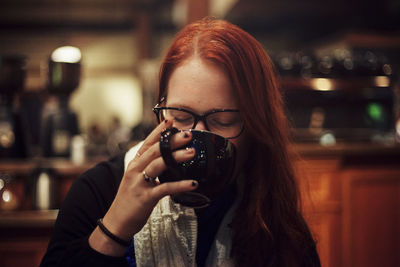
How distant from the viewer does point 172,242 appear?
0.85m

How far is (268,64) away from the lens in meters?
0.93

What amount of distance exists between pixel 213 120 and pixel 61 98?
221cm

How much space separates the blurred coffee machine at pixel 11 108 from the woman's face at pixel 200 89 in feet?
6.46

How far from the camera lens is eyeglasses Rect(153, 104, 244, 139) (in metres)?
0.82

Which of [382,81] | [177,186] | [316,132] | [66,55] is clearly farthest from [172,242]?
[382,81]

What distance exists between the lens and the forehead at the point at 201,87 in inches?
32.3

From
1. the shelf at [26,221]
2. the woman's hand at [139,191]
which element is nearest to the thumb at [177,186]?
the woman's hand at [139,191]

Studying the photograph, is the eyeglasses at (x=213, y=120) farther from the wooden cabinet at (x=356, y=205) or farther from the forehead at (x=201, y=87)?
the wooden cabinet at (x=356, y=205)

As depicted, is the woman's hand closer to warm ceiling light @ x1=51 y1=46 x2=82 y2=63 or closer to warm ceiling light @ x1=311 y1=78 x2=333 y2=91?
warm ceiling light @ x1=51 y1=46 x2=82 y2=63

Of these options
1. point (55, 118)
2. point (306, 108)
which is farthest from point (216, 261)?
point (306, 108)

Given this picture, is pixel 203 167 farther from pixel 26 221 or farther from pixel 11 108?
pixel 11 108

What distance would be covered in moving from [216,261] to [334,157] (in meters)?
2.27

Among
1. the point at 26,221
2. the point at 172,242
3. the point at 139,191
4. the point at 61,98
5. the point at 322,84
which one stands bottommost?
the point at 26,221

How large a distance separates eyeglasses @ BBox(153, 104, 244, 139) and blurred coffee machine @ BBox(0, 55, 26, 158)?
1.97 metres
